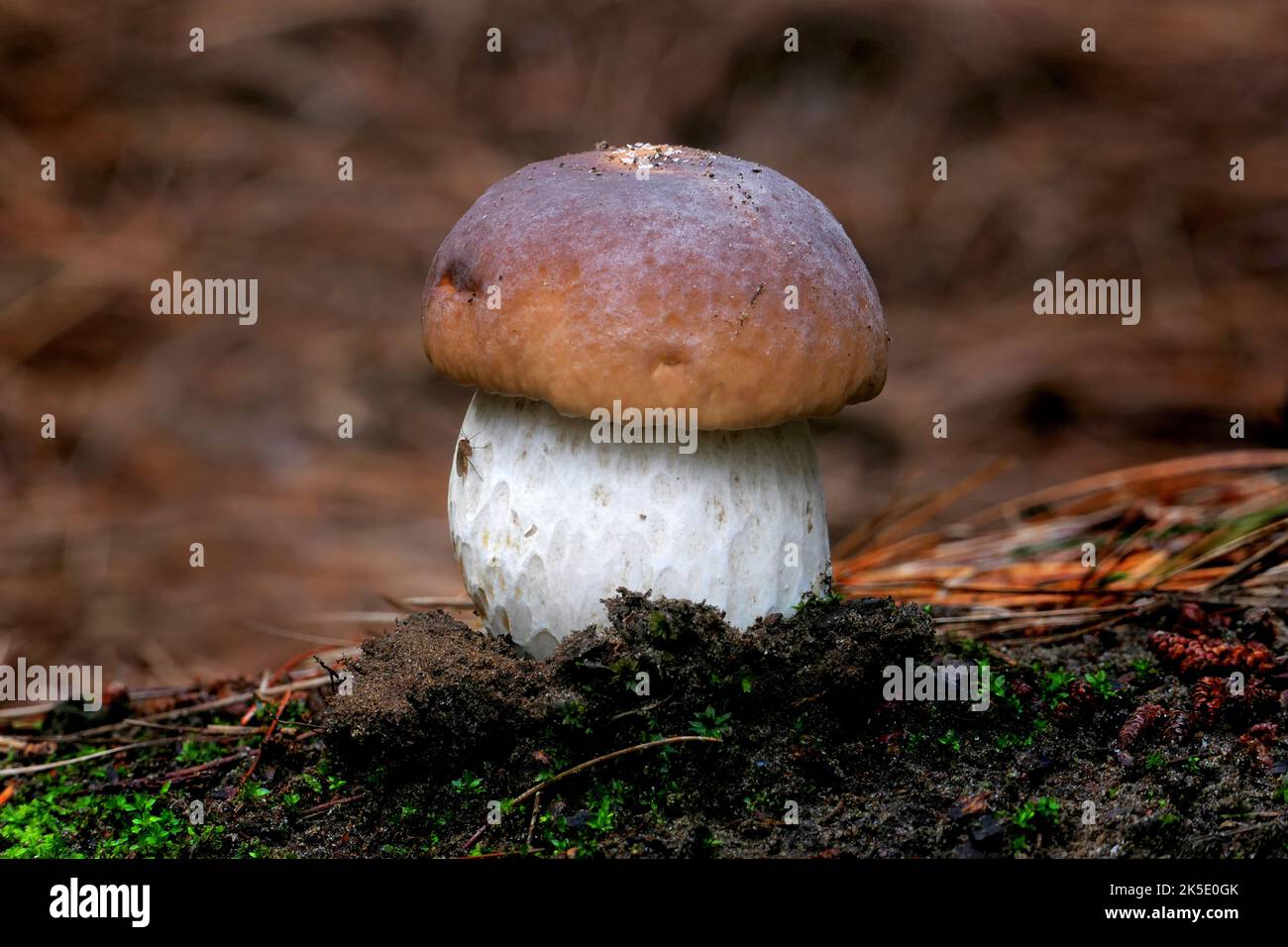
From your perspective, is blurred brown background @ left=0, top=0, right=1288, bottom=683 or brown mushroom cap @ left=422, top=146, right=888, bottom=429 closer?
brown mushroom cap @ left=422, top=146, right=888, bottom=429

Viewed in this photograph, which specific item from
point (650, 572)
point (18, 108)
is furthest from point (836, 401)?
point (18, 108)

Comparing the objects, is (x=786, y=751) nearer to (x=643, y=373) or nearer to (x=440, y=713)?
(x=440, y=713)

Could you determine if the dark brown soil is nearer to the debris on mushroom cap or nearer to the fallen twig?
the fallen twig

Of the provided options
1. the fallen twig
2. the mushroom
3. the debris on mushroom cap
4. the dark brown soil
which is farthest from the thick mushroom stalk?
the fallen twig

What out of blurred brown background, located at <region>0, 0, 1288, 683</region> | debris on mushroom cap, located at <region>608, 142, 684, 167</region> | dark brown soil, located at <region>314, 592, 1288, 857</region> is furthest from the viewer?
blurred brown background, located at <region>0, 0, 1288, 683</region>

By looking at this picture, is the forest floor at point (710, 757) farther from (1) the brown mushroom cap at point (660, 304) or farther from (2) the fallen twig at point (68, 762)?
(1) the brown mushroom cap at point (660, 304)

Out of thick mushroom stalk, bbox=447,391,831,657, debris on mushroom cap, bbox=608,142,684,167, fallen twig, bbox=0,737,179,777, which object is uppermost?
debris on mushroom cap, bbox=608,142,684,167

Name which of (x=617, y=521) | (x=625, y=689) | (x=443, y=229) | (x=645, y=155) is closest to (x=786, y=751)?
(x=625, y=689)

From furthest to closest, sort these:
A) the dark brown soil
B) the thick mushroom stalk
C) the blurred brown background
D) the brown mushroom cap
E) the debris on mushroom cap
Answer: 1. the blurred brown background
2. the debris on mushroom cap
3. the thick mushroom stalk
4. the brown mushroom cap
5. the dark brown soil
